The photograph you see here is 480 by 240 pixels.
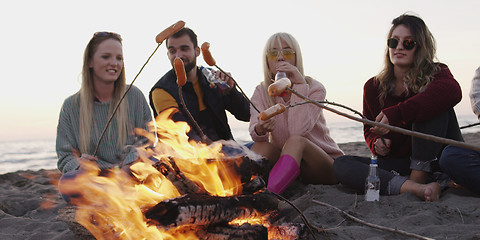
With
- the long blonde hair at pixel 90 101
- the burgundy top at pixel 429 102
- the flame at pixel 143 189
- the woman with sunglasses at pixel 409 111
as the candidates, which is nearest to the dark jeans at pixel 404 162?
the woman with sunglasses at pixel 409 111

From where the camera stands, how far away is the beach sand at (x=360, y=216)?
Result: 2.43m

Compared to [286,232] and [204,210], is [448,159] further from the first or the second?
[204,210]

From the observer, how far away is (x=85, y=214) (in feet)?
6.57

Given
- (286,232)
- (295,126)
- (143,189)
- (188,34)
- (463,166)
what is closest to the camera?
(143,189)

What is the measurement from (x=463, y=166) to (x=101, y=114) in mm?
3146

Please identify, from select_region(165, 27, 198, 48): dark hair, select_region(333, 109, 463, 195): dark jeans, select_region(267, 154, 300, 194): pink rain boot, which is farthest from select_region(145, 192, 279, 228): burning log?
select_region(165, 27, 198, 48): dark hair

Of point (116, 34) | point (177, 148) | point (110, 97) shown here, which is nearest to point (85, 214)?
point (177, 148)

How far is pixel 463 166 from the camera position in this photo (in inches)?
125

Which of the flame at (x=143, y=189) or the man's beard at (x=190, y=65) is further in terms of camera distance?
the man's beard at (x=190, y=65)

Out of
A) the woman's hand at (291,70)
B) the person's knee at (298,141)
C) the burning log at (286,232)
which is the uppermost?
the woman's hand at (291,70)

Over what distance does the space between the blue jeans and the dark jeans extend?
12 cm

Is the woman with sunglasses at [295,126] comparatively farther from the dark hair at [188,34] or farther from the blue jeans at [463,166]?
the blue jeans at [463,166]

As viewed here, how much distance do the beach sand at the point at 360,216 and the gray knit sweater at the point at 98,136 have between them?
1.77 feet

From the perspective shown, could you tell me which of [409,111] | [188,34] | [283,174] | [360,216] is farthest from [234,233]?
[188,34]
